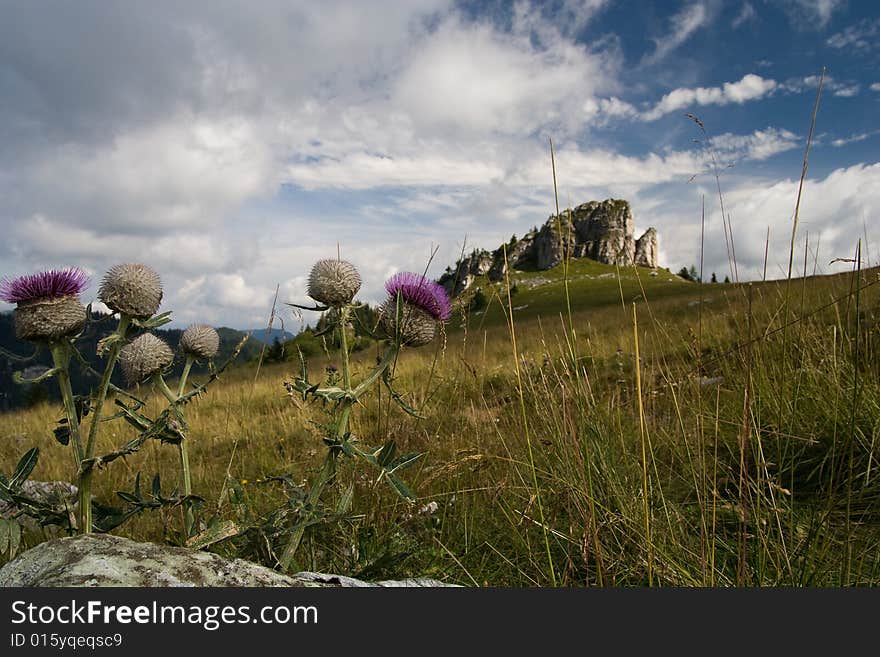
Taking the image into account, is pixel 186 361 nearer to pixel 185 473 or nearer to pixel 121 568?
pixel 185 473

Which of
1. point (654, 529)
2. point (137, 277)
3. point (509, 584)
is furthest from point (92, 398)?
point (654, 529)

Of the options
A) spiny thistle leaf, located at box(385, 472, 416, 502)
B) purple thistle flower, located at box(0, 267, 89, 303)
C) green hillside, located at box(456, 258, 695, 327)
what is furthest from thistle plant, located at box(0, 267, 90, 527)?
green hillside, located at box(456, 258, 695, 327)

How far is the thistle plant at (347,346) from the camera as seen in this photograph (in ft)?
6.70

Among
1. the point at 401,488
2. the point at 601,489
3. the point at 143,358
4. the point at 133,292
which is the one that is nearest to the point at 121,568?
the point at 401,488

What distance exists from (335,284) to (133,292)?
841 millimetres

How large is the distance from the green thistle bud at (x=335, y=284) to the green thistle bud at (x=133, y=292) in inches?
26.2

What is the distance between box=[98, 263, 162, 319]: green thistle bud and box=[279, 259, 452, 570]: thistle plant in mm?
607

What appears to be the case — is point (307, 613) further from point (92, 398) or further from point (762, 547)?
point (762, 547)

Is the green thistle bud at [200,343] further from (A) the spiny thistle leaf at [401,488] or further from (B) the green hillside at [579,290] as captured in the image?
(B) the green hillside at [579,290]

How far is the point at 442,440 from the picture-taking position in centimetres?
448

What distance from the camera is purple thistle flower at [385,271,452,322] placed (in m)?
2.61

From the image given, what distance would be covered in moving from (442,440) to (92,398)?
288 centimetres

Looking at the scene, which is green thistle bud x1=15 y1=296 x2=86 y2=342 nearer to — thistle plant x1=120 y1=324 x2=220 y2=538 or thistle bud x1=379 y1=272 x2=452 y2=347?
thistle plant x1=120 y1=324 x2=220 y2=538

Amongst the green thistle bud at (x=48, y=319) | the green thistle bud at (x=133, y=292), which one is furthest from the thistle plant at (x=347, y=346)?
the green thistle bud at (x=48, y=319)
